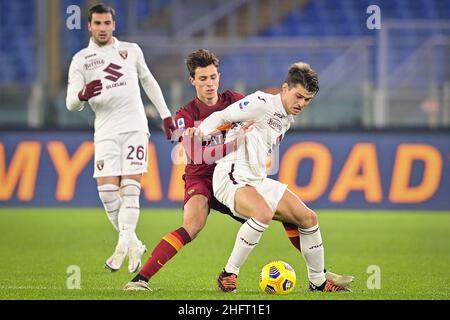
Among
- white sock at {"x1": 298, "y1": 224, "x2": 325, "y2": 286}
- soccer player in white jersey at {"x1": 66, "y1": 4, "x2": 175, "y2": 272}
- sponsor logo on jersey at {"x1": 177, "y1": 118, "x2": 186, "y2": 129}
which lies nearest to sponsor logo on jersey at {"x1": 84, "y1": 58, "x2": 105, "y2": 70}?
soccer player in white jersey at {"x1": 66, "y1": 4, "x2": 175, "y2": 272}

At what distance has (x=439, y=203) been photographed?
15367 mm

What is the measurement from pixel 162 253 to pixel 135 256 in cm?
120

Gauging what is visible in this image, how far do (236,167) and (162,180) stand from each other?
8368mm

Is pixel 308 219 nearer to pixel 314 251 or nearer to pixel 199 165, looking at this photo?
pixel 314 251

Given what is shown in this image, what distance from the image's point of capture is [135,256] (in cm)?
816

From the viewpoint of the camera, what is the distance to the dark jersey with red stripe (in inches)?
294

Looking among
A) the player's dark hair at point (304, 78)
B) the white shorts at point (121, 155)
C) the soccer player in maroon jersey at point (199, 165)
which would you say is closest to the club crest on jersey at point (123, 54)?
the white shorts at point (121, 155)

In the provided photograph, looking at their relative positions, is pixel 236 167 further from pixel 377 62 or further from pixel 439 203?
pixel 377 62

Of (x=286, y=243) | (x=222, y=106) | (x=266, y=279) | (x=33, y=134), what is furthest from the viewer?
(x=33, y=134)

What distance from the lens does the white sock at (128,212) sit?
8320mm

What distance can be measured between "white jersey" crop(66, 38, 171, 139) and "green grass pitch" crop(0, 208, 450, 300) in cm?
126

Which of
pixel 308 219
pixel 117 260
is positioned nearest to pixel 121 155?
pixel 117 260

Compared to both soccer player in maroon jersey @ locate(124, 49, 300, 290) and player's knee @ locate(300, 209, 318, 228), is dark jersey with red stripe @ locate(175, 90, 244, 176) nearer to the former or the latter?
soccer player in maroon jersey @ locate(124, 49, 300, 290)
